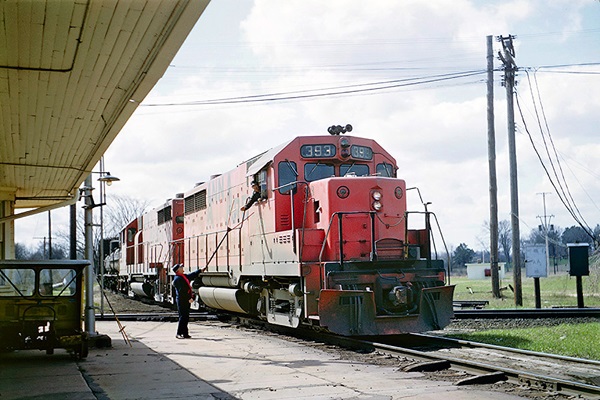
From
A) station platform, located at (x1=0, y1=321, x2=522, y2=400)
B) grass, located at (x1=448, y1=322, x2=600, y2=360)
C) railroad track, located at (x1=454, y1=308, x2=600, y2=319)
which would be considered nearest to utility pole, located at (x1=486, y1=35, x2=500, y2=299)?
railroad track, located at (x1=454, y1=308, x2=600, y2=319)

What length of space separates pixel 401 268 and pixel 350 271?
1040mm

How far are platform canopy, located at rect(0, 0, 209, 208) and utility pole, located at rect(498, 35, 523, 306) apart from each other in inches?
621

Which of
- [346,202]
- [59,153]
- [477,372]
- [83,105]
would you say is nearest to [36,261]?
[59,153]

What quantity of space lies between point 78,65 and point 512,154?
19317 mm

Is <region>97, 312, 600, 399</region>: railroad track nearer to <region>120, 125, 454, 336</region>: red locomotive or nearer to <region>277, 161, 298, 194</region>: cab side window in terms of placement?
<region>120, 125, 454, 336</region>: red locomotive

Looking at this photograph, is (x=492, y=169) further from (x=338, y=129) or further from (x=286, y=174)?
(x=286, y=174)

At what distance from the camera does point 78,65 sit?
630cm

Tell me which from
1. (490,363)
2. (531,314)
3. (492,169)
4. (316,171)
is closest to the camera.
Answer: (490,363)

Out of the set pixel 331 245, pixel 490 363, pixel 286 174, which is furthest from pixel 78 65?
pixel 490 363

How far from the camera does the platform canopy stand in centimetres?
511

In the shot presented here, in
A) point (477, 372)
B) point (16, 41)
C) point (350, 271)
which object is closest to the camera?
point (16, 41)

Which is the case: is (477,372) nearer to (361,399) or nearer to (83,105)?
(361,399)

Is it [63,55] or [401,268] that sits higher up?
[63,55]

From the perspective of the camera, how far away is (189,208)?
1995 cm
